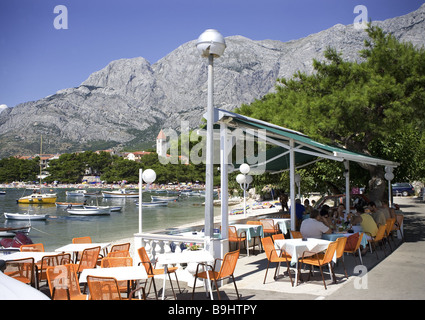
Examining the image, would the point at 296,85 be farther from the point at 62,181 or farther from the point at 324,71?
the point at 62,181

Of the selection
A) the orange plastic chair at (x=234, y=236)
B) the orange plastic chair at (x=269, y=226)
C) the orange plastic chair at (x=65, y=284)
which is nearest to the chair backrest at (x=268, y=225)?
the orange plastic chair at (x=269, y=226)

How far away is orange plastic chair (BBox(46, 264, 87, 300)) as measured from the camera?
457cm

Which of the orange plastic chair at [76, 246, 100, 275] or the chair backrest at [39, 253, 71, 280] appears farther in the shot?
the orange plastic chair at [76, 246, 100, 275]

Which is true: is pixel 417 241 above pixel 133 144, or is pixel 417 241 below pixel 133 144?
below

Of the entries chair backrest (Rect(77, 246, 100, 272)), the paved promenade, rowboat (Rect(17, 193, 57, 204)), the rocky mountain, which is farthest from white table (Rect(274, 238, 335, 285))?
the rocky mountain

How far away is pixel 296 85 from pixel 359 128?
18.9 feet

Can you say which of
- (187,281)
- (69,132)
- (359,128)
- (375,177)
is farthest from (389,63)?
(69,132)

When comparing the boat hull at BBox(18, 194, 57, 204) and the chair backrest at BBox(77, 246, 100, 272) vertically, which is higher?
the chair backrest at BBox(77, 246, 100, 272)

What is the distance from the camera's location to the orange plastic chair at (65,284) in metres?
4.57

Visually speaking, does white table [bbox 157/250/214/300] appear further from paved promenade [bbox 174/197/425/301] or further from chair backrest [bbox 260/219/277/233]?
chair backrest [bbox 260/219/277/233]

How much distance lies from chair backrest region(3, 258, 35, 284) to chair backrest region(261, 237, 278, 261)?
3.83 meters

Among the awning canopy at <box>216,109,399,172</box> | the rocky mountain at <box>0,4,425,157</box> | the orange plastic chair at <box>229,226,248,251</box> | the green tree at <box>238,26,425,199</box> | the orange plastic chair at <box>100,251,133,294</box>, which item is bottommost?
the orange plastic chair at <box>229,226,248,251</box>

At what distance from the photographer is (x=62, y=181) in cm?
13638

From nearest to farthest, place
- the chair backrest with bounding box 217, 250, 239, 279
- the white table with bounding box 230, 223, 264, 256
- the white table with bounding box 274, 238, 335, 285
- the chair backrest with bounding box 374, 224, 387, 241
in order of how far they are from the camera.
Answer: the chair backrest with bounding box 217, 250, 239, 279 < the white table with bounding box 274, 238, 335, 285 < the chair backrest with bounding box 374, 224, 387, 241 < the white table with bounding box 230, 223, 264, 256
